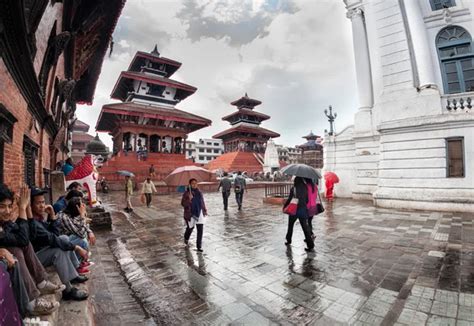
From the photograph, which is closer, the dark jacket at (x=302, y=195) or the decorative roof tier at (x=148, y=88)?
the dark jacket at (x=302, y=195)

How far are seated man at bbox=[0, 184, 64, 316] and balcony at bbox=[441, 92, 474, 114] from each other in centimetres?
1323

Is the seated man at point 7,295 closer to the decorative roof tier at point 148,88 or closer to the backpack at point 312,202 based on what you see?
the backpack at point 312,202

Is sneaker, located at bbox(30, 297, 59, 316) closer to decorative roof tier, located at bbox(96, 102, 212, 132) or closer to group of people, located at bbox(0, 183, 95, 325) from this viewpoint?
group of people, located at bbox(0, 183, 95, 325)

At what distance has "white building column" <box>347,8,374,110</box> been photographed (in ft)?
46.3

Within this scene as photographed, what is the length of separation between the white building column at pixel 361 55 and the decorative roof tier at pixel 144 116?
15.9 m

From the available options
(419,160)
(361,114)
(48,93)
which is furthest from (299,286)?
(361,114)

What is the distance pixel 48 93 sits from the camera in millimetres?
7035

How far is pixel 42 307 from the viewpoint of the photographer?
2.01 meters

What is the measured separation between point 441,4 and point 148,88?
25337mm

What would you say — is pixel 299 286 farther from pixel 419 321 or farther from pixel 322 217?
pixel 322 217

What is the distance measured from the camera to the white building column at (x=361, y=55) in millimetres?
14102

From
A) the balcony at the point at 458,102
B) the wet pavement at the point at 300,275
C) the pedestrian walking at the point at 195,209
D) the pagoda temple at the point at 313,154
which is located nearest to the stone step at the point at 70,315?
the wet pavement at the point at 300,275

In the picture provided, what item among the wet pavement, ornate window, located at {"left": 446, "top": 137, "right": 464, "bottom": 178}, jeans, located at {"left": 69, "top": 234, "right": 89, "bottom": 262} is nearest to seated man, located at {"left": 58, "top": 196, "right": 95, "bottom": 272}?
jeans, located at {"left": 69, "top": 234, "right": 89, "bottom": 262}

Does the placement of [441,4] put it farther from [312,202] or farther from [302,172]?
[312,202]
